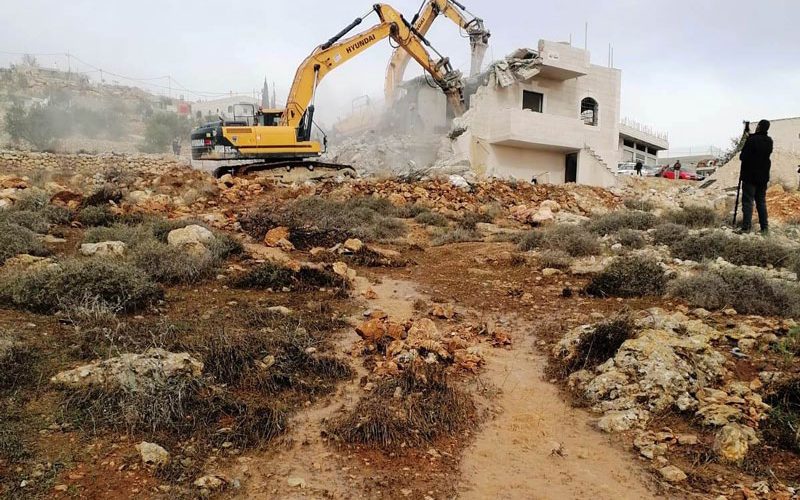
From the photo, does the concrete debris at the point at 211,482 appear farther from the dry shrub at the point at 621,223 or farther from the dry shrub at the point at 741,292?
the dry shrub at the point at 621,223

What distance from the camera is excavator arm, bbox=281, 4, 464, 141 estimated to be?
16625 mm

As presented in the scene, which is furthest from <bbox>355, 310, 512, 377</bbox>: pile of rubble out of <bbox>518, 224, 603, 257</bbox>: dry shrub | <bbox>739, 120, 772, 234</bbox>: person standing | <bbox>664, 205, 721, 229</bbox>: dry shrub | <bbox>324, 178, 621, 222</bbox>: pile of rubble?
<bbox>324, 178, 621, 222</bbox>: pile of rubble

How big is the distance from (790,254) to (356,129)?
2679 centimetres

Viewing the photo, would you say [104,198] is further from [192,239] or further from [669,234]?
[669,234]

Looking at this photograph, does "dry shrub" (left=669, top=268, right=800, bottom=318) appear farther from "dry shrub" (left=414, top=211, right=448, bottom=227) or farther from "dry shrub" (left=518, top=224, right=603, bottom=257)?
"dry shrub" (left=414, top=211, right=448, bottom=227)

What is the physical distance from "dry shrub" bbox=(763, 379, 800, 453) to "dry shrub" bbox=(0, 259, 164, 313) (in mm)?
5161

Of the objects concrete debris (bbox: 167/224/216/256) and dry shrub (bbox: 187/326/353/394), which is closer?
dry shrub (bbox: 187/326/353/394)

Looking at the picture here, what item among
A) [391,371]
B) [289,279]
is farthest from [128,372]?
[289,279]

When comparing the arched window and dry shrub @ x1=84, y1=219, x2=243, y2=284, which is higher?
the arched window

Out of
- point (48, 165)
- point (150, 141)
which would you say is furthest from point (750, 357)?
point (150, 141)

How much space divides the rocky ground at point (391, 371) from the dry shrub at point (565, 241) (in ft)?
0.99

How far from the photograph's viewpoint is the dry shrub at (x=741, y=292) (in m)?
5.30

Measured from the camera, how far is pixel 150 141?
4062 cm

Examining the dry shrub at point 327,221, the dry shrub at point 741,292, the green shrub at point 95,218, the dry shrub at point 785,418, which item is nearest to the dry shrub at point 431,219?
the dry shrub at point 327,221
